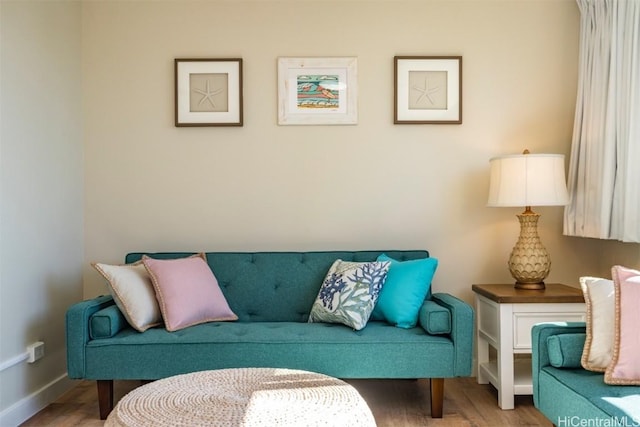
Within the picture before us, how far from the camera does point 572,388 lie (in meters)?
1.92

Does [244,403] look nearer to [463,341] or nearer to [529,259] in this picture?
[463,341]

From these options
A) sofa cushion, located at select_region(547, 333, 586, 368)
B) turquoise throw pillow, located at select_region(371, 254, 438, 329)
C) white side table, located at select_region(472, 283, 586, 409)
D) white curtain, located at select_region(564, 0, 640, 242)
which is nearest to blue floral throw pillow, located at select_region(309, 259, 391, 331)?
turquoise throw pillow, located at select_region(371, 254, 438, 329)

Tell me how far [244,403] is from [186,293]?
3.68 feet

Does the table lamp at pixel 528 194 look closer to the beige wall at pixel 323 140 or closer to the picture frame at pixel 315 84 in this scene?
the beige wall at pixel 323 140

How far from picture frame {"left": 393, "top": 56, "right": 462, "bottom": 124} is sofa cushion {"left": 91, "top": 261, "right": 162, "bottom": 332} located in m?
1.86

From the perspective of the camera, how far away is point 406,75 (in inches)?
135

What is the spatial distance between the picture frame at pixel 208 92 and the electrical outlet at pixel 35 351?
61.1 inches

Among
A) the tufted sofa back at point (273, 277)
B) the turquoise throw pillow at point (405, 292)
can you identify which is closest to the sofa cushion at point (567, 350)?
the turquoise throw pillow at point (405, 292)

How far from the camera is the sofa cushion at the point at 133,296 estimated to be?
106 inches

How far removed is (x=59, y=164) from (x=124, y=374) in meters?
1.38

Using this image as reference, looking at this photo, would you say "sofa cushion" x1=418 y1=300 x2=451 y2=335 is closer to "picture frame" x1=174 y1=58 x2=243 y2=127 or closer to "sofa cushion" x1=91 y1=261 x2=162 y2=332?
"sofa cushion" x1=91 y1=261 x2=162 y2=332

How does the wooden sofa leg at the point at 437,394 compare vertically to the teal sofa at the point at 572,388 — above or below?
below

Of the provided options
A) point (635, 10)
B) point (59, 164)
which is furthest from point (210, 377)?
point (635, 10)

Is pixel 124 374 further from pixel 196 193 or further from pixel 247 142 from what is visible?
pixel 247 142
